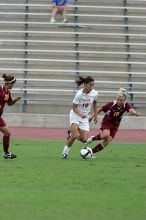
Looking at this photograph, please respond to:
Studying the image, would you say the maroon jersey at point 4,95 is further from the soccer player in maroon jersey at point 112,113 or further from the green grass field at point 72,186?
the soccer player in maroon jersey at point 112,113

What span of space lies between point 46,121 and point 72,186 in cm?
1396

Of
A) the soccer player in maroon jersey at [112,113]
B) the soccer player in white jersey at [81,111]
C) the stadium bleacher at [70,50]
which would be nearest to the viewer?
the soccer player in white jersey at [81,111]

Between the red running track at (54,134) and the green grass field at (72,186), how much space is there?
4.57 m

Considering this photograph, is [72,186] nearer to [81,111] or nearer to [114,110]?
[81,111]

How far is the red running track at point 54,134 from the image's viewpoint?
888 inches

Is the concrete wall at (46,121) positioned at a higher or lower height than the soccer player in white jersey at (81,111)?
lower

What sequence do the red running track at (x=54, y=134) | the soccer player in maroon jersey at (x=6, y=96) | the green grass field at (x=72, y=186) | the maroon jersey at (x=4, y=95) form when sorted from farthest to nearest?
1. the red running track at (x=54, y=134)
2. the maroon jersey at (x=4, y=95)
3. the soccer player in maroon jersey at (x=6, y=96)
4. the green grass field at (x=72, y=186)

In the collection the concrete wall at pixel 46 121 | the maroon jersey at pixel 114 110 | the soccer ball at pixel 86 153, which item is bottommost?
the concrete wall at pixel 46 121

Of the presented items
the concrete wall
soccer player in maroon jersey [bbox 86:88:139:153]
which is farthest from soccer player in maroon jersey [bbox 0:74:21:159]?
the concrete wall

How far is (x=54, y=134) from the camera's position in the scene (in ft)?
77.5

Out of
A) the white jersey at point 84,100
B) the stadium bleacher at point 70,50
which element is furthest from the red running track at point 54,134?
the white jersey at point 84,100

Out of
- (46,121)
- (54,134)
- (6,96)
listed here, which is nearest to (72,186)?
(6,96)

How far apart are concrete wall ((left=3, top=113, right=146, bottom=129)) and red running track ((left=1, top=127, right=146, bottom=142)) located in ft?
1.49

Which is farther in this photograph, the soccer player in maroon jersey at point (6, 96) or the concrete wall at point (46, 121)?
the concrete wall at point (46, 121)
